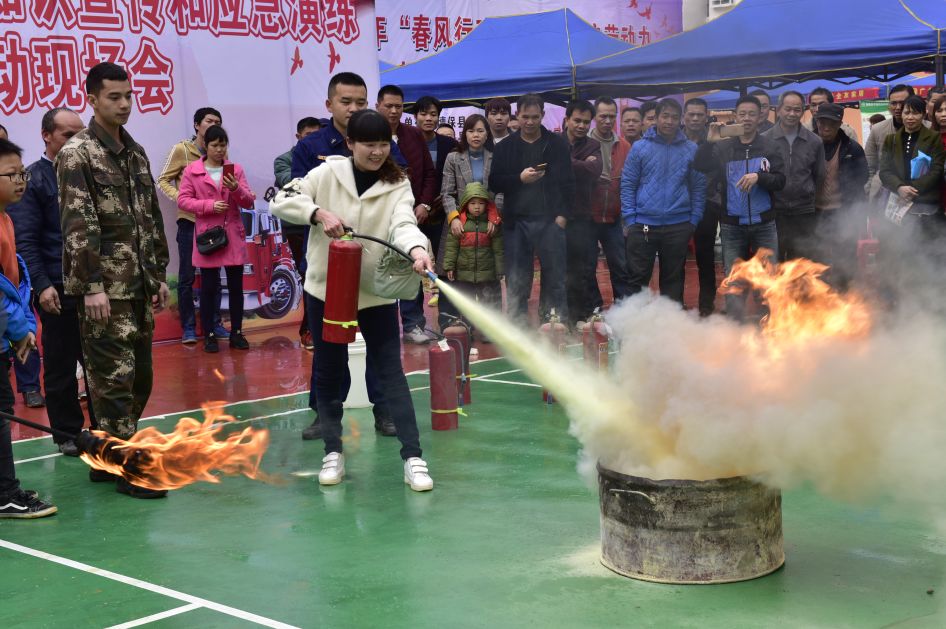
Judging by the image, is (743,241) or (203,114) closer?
(743,241)

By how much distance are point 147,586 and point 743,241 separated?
8695 millimetres

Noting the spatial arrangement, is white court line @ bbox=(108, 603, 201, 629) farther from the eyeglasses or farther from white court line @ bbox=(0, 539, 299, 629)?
the eyeglasses

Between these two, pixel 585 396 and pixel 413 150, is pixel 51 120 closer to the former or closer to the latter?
pixel 413 150

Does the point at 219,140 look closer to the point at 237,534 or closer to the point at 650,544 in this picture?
the point at 237,534

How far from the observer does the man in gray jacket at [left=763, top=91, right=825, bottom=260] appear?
12484 mm

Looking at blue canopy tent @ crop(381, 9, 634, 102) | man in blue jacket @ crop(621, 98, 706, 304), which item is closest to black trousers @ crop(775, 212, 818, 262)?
man in blue jacket @ crop(621, 98, 706, 304)

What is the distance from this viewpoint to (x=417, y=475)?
735 centimetres

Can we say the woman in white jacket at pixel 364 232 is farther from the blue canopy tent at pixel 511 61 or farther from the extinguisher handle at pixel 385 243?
the blue canopy tent at pixel 511 61

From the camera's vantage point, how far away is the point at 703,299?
1413 centimetres

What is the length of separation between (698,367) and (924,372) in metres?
1.07

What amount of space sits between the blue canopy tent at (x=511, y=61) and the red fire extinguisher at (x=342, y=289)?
1119 cm

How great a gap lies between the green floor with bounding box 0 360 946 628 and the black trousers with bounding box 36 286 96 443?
50 centimetres

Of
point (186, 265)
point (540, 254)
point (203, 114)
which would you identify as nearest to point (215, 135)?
point (203, 114)

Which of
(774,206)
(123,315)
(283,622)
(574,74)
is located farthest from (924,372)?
(574,74)
